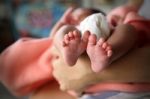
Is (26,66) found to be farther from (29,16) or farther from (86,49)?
(29,16)

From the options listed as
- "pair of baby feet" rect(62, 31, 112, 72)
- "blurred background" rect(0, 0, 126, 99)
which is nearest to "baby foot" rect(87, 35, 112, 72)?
"pair of baby feet" rect(62, 31, 112, 72)

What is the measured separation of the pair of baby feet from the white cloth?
0.04 metres

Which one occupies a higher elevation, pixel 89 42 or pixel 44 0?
pixel 44 0

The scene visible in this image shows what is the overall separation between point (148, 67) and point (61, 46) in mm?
139

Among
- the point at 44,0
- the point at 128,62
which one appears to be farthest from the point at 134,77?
the point at 44,0

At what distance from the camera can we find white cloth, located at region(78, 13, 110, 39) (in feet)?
1.57

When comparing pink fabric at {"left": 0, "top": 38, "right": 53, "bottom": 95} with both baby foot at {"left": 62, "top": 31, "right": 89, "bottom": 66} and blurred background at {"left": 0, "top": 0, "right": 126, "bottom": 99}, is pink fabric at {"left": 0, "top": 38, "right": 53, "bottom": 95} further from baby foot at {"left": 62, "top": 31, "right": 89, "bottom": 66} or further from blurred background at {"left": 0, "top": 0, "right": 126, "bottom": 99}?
blurred background at {"left": 0, "top": 0, "right": 126, "bottom": 99}

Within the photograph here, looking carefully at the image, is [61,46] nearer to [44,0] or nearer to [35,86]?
[35,86]

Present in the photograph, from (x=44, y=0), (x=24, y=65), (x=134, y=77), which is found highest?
(x=44, y=0)

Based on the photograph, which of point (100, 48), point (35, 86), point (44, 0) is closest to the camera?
point (100, 48)

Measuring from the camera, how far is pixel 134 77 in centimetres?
46

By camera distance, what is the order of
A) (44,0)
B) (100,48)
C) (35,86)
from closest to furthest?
(100,48) → (35,86) → (44,0)

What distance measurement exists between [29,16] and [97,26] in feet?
2.28

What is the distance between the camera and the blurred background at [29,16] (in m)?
1.05
